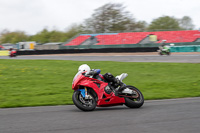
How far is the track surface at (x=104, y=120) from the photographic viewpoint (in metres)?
4.48

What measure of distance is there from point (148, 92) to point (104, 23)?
58.4m

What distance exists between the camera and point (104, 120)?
5.17m

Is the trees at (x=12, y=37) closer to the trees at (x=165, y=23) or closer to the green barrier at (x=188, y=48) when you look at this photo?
the trees at (x=165, y=23)

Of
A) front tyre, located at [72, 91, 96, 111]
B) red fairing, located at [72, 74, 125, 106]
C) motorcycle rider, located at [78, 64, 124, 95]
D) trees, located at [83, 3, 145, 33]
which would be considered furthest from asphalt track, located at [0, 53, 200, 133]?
trees, located at [83, 3, 145, 33]

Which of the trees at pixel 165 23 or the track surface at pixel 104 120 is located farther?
the trees at pixel 165 23

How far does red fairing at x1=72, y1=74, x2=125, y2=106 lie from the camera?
612 centimetres

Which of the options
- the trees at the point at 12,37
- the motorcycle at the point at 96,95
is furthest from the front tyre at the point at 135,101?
the trees at the point at 12,37

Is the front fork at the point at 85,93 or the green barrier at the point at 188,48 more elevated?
the green barrier at the point at 188,48

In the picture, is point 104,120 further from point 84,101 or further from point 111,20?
point 111,20

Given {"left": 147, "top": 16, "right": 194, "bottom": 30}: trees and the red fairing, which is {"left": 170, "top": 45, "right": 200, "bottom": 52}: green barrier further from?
{"left": 147, "top": 16, "right": 194, "bottom": 30}: trees

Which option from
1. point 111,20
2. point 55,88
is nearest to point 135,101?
point 55,88

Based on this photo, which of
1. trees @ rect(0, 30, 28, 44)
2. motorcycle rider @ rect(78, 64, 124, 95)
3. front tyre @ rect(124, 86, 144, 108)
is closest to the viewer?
motorcycle rider @ rect(78, 64, 124, 95)

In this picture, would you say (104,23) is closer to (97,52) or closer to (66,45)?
(66,45)

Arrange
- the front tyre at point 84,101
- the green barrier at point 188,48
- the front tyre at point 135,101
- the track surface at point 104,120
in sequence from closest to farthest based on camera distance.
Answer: the track surface at point 104,120
the front tyre at point 84,101
the front tyre at point 135,101
the green barrier at point 188,48
